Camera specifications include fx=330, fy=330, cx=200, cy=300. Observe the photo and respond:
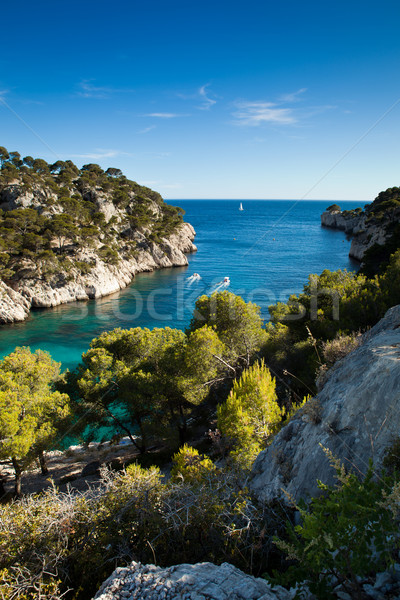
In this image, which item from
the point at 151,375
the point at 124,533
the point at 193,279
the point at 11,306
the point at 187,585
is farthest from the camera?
the point at 193,279

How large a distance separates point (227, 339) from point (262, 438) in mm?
7676

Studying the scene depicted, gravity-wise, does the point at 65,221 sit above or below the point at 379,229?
above

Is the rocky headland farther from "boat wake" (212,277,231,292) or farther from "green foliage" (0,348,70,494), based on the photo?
"green foliage" (0,348,70,494)

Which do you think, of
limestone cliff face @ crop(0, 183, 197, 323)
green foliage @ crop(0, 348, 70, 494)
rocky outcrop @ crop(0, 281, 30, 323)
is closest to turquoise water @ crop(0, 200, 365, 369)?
rocky outcrop @ crop(0, 281, 30, 323)

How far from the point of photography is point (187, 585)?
4.24m

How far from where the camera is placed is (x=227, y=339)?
1852 centimetres

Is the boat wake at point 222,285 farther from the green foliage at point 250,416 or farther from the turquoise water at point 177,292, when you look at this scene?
the green foliage at point 250,416

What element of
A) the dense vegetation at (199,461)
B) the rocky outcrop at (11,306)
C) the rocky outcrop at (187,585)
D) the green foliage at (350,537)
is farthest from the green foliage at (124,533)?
the rocky outcrop at (11,306)

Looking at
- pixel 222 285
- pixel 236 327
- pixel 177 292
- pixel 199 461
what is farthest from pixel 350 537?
pixel 222 285

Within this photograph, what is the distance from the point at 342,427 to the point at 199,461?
5.50m

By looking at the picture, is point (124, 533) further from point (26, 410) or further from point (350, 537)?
point (26, 410)

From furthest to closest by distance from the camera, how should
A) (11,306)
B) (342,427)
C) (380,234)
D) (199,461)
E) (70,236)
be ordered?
(380,234)
(70,236)
(11,306)
(199,461)
(342,427)

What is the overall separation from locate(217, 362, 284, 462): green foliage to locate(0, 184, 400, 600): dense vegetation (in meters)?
0.05

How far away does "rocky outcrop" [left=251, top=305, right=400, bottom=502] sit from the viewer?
228 inches
